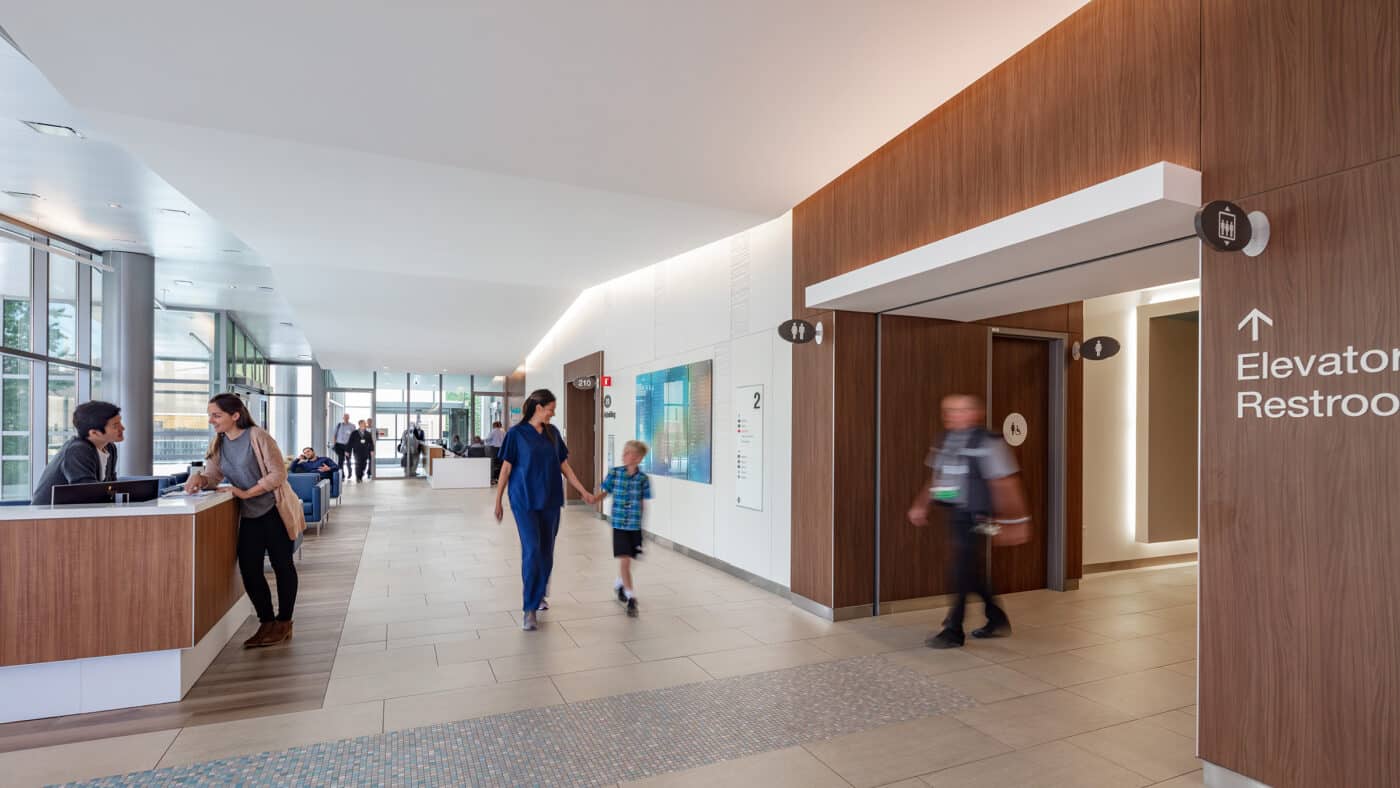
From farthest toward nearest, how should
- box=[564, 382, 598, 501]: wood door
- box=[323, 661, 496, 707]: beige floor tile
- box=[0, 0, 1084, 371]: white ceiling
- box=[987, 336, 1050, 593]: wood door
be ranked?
box=[564, 382, 598, 501]: wood door
box=[987, 336, 1050, 593]: wood door
box=[323, 661, 496, 707]: beige floor tile
box=[0, 0, 1084, 371]: white ceiling

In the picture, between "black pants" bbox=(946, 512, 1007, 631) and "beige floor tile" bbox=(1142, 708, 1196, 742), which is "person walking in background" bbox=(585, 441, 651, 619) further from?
"beige floor tile" bbox=(1142, 708, 1196, 742)

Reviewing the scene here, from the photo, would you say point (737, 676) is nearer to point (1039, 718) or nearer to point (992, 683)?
point (992, 683)

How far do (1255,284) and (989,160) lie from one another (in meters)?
1.64

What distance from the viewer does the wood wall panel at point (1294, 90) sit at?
7.73ft

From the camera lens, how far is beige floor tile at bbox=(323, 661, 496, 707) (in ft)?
12.3

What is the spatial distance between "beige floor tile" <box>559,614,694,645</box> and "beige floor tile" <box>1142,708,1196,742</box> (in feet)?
9.12

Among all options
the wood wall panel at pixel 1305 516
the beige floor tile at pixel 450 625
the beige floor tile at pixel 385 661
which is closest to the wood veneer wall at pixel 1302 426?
the wood wall panel at pixel 1305 516

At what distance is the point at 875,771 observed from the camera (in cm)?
294

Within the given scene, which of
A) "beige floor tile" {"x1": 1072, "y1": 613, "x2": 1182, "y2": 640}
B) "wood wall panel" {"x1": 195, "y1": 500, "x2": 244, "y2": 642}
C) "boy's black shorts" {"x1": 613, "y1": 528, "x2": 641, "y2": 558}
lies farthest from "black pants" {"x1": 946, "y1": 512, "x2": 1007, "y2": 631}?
"wood wall panel" {"x1": 195, "y1": 500, "x2": 244, "y2": 642}

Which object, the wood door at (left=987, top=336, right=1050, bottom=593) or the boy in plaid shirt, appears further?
the wood door at (left=987, top=336, right=1050, bottom=593)

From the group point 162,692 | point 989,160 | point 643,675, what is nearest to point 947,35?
point 989,160

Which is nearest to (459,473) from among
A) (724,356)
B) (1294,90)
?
(724,356)

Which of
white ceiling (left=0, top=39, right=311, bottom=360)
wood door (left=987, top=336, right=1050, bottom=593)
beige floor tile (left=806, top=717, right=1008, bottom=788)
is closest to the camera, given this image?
beige floor tile (left=806, top=717, right=1008, bottom=788)

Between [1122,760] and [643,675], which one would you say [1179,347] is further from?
[643,675]
